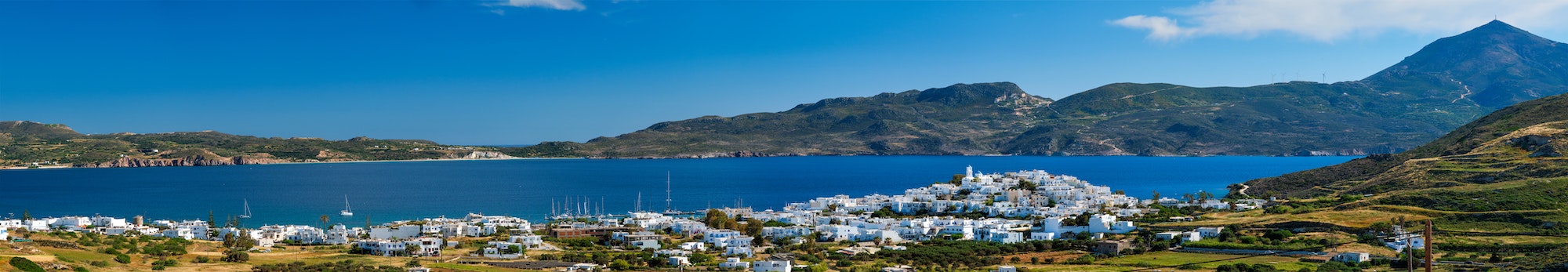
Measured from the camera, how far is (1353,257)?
139 ft

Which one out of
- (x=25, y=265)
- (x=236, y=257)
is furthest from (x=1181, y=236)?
(x=25, y=265)

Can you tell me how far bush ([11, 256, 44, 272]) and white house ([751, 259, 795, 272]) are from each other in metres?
22.8

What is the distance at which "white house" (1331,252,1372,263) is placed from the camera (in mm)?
42156

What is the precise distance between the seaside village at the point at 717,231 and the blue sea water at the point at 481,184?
605 inches

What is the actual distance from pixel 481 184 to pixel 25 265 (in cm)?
8580

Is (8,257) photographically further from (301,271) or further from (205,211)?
(205,211)

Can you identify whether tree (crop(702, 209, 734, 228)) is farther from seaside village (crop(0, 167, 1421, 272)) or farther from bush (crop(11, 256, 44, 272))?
bush (crop(11, 256, 44, 272))

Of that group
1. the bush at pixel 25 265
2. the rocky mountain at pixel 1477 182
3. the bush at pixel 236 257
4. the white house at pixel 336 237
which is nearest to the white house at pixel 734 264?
the bush at pixel 236 257

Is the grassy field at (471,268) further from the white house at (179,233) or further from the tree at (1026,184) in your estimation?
the tree at (1026,184)

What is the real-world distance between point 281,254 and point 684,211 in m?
37.5

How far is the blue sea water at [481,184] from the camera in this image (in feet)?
278

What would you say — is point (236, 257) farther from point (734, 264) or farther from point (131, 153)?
point (131, 153)

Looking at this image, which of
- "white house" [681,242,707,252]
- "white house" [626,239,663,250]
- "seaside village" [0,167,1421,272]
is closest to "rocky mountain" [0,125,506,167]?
"seaside village" [0,167,1421,272]

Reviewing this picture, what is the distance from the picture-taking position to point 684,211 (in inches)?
3219
